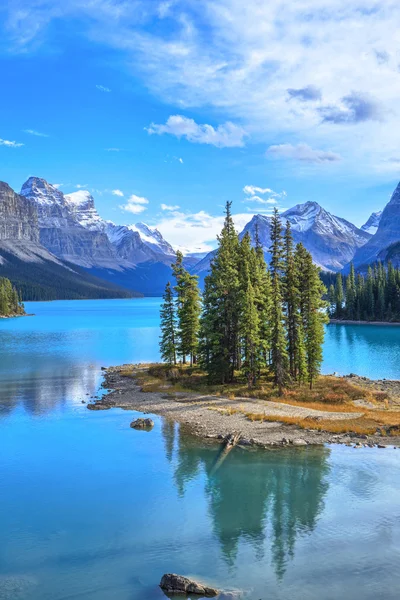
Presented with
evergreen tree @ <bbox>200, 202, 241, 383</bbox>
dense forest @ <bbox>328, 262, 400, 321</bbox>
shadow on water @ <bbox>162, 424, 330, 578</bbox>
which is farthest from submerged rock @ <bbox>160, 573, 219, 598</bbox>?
dense forest @ <bbox>328, 262, 400, 321</bbox>

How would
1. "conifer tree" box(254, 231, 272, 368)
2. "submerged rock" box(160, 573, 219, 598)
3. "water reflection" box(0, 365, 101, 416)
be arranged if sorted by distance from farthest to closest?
"conifer tree" box(254, 231, 272, 368) → "water reflection" box(0, 365, 101, 416) → "submerged rock" box(160, 573, 219, 598)

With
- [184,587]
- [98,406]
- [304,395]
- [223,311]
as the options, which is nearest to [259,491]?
[184,587]

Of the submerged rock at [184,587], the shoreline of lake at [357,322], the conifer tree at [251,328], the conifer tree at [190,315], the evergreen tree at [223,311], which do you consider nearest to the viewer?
the submerged rock at [184,587]

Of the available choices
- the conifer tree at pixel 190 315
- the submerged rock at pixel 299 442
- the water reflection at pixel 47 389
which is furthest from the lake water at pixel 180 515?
the conifer tree at pixel 190 315

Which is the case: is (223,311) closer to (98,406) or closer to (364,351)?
(98,406)

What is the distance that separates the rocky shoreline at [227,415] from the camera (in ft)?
133

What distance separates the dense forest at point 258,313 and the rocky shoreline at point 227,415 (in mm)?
5970

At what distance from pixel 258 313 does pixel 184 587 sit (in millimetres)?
42202

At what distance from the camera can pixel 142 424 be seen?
4738 cm

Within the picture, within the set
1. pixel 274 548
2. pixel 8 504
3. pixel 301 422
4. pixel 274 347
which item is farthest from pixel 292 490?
pixel 274 347

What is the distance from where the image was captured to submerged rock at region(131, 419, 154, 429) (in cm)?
4710

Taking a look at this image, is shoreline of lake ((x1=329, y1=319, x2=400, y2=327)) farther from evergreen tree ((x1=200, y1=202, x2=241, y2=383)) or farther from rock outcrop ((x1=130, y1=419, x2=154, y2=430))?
rock outcrop ((x1=130, y1=419, x2=154, y2=430))

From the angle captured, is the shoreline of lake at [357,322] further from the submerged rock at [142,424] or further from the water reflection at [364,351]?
the submerged rock at [142,424]

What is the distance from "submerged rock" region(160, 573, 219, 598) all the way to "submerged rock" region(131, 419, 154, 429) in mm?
26598
